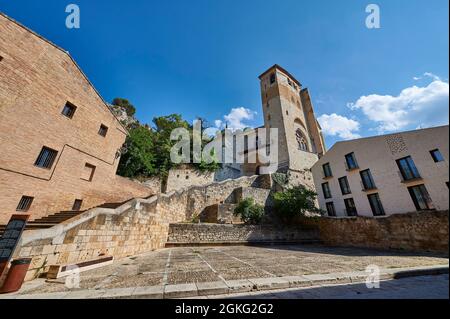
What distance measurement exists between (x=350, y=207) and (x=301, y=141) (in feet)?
44.1

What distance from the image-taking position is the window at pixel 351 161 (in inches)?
519

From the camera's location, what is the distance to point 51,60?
9.20 m

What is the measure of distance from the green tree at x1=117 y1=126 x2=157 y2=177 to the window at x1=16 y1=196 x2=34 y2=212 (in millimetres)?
8555

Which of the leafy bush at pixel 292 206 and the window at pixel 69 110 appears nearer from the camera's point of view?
the window at pixel 69 110

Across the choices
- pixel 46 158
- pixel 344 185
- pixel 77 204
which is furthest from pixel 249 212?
pixel 46 158

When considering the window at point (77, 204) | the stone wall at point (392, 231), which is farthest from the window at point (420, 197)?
the window at point (77, 204)

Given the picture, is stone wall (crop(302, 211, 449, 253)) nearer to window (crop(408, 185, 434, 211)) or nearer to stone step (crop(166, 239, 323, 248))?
window (crop(408, 185, 434, 211))

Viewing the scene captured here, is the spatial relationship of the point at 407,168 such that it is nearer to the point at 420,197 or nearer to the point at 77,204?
the point at 420,197

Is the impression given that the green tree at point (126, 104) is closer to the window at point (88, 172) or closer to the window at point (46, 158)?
the window at point (88, 172)

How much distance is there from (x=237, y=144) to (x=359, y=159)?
18.4 m

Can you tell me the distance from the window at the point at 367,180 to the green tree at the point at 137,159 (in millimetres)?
18302

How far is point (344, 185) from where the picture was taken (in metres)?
14.0

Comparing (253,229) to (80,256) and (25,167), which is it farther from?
(25,167)
